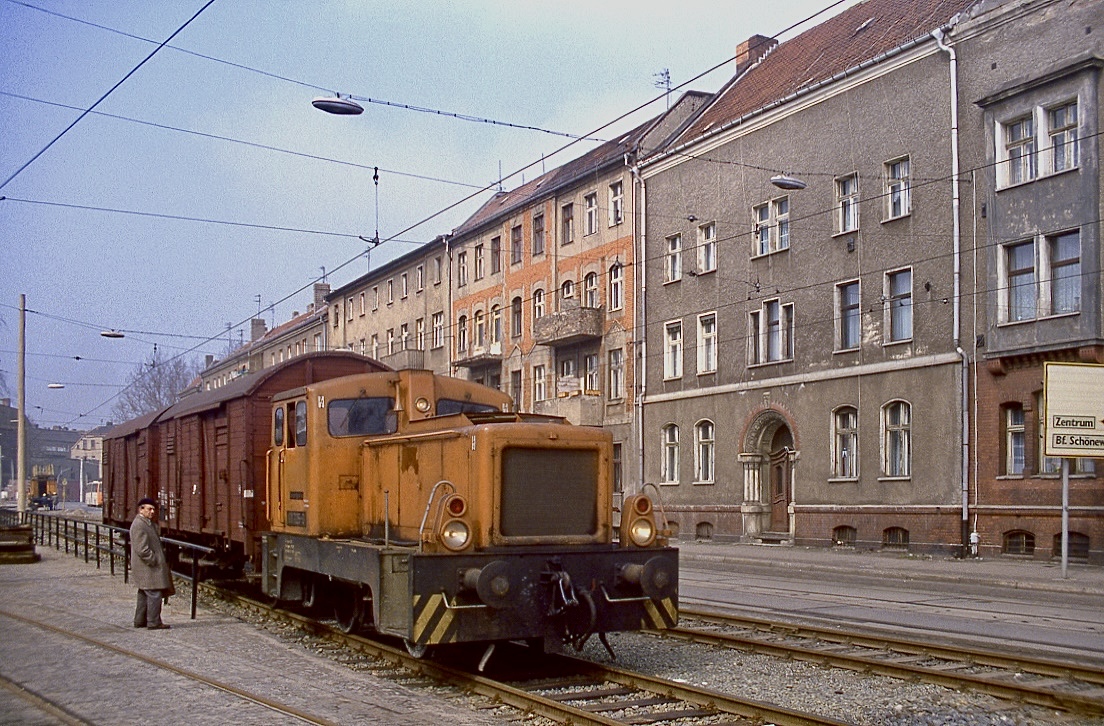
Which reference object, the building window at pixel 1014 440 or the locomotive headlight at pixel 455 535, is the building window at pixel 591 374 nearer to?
the building window at pixel 1014 440

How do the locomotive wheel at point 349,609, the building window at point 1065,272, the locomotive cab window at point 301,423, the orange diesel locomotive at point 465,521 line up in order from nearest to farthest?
the orange diesel locomotive at point 465,521, the locomotive wheel at point 349,609, the locomotive cab window at point 301,423, the building window at point 1065,272

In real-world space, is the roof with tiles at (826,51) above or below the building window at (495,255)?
above

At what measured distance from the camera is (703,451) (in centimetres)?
3173

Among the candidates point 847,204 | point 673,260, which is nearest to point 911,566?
point 847,204

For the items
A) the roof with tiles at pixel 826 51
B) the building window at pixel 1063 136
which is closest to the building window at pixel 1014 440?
the building window at pixel 1063 136

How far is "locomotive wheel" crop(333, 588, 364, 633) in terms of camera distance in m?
11.0

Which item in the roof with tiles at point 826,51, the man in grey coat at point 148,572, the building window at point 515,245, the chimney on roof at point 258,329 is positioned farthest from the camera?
the chimney on roof at point 258,329

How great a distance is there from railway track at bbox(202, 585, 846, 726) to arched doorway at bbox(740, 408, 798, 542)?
19.6m

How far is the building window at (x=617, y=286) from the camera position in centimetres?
3534

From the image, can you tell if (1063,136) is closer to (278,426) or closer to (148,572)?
(278,426)

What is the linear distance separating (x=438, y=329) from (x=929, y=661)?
39.1 metres

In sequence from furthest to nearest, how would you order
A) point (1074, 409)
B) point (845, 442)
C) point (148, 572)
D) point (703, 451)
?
point (703, 451), point (845, 442), point (1074, 409), point (148, 572)

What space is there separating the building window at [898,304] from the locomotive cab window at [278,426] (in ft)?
55.4

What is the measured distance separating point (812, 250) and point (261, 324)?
185ft
